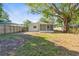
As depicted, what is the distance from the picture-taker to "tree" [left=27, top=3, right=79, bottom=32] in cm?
464

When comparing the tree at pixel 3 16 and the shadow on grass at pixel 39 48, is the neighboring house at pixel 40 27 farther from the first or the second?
the tree at pixel 3 16

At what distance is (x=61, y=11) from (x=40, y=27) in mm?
599

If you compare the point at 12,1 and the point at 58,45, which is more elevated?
the point at 12,1

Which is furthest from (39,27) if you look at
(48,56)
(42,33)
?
(48,56)

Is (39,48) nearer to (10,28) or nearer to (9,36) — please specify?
(9,36)

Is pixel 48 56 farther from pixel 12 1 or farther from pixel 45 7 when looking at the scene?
pixel 12 1

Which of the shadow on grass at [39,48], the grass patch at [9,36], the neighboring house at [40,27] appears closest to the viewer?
the shadow on grass at [39,48]

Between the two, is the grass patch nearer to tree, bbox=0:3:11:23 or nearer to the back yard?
the back yard

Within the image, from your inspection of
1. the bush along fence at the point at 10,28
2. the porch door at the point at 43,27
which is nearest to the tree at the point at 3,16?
the bush along fence at the point at 10,28

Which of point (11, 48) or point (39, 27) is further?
point (39, 27)

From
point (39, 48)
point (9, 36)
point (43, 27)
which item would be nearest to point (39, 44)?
point (39, 48)

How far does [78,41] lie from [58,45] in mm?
445

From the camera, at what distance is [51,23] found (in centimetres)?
479

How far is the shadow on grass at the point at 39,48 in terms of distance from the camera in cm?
445
